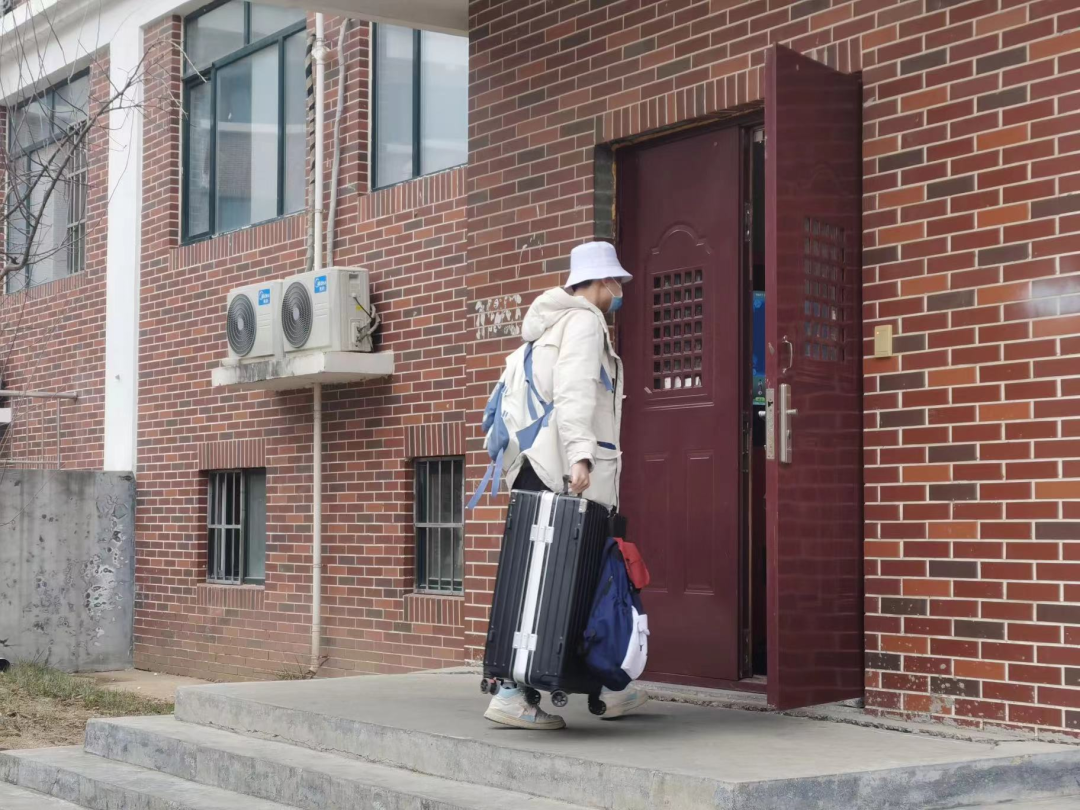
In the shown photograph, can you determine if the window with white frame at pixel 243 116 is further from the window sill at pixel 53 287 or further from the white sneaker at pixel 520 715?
the white sneaker at pixel 520 715

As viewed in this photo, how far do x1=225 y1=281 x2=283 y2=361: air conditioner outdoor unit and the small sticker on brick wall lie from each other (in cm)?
305

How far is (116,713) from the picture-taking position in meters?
9.88

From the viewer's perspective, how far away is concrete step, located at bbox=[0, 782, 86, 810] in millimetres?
6621

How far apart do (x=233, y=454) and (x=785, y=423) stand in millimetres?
7103

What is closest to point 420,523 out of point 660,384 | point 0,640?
point 660,384

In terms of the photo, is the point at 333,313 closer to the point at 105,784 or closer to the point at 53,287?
the point at 105,784

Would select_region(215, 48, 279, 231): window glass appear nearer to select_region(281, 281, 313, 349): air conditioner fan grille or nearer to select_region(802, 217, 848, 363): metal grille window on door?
select_region(281, 281, 313, 349): air conditioner fan grille

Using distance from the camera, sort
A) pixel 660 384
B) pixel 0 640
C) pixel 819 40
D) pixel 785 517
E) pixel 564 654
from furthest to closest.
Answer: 1. pixel 0 640
2. pixel 660 384
3. pixel 819 40
4. pixel 785 517
5. pixel 564 654

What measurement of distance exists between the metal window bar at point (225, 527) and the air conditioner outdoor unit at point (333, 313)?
79.4 inches

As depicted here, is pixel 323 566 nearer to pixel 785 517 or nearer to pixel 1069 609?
pixel 785 517

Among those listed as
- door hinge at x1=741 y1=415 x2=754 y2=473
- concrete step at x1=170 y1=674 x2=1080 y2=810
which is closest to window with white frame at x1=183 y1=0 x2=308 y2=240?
door hinge at x1=741 y1=415 x2=754 y2=473

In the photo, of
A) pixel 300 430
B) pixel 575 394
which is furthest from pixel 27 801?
pixel 300 430

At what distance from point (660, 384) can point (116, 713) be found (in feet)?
15.6

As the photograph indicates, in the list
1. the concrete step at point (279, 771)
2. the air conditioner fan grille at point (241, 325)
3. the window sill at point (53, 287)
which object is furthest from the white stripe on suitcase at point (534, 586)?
the window sill at point (53, 287)
